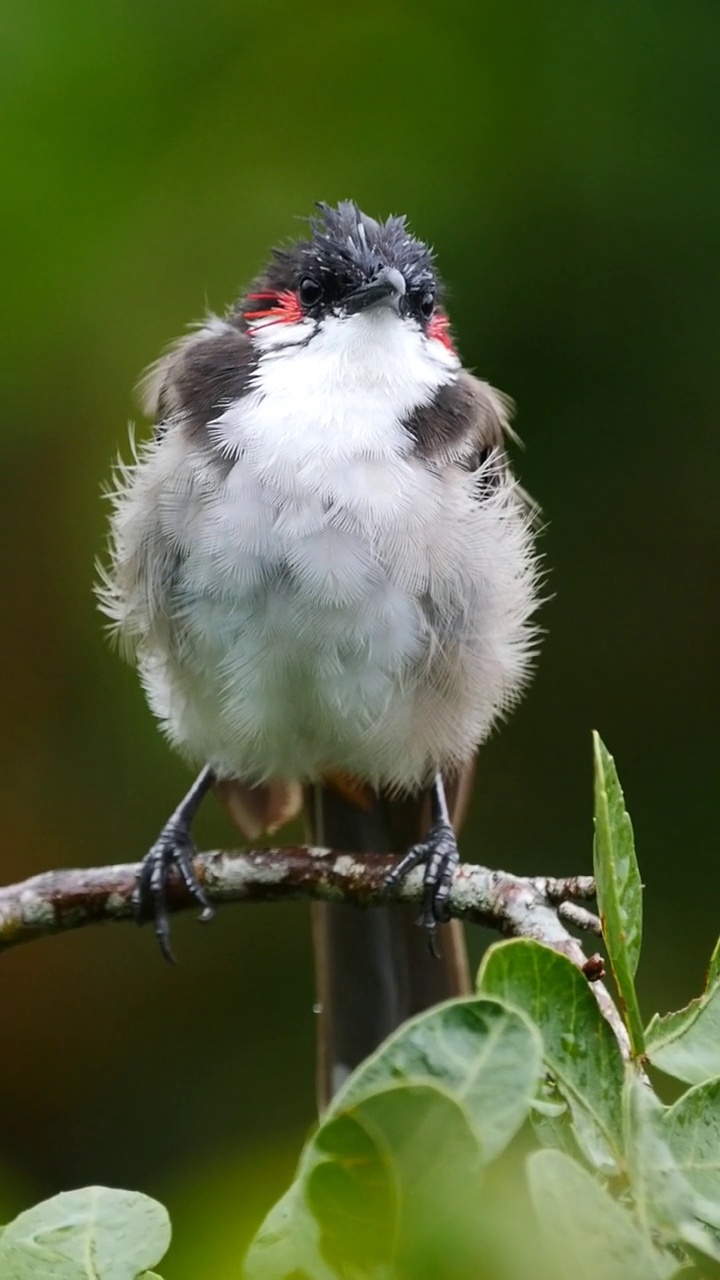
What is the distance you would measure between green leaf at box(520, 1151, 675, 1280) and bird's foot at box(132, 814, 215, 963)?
71.3 inches

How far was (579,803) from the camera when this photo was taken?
13.2ft

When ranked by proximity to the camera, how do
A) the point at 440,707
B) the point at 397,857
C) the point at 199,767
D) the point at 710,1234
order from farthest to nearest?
the point at 199,767, the point at 440,707, the point at 397,857, the point at 710,1234

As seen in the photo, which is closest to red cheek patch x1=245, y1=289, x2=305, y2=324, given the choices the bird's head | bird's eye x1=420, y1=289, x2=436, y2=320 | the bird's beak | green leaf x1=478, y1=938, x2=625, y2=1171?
the bird's head

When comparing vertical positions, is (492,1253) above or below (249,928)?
above

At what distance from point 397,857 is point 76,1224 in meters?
1.56

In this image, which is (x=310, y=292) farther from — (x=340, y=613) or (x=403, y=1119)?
(x=403, y=1119)

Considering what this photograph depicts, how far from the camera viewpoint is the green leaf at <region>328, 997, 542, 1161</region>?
2.94 feet

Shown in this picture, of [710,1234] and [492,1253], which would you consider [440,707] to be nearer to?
[710,1234]

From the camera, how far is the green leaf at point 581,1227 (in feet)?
2.78

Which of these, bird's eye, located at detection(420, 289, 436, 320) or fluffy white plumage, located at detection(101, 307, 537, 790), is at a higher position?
bird's eye, located at detection(420, 289, 436, 320)

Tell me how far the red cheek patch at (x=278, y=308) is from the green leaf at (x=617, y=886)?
1.96 metres

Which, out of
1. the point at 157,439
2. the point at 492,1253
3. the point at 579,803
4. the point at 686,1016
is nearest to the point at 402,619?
the point at 157,439

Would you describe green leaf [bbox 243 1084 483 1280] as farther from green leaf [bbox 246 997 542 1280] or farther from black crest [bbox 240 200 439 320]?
black crest [bbox 240 200 439 320]

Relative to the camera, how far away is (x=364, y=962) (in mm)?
3332
